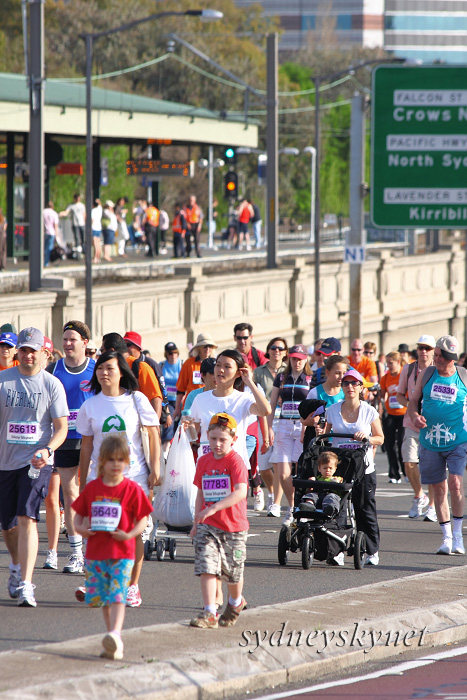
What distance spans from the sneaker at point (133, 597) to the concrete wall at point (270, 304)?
14557 mm

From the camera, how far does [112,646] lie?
269 inches

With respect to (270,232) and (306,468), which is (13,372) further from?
(270,232)

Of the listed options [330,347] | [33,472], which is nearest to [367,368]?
[330,347]

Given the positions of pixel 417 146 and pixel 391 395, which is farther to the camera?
pixel 417 146

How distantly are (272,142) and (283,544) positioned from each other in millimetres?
25003

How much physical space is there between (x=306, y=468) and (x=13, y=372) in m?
2.93

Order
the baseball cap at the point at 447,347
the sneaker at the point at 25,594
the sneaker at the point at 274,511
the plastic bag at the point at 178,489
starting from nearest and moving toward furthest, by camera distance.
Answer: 1. the sneaker at the point at 25,594
2. the plastic bag at the point at 178,489
3. the baseball cap at the point at 447,347
4. the sneaker at the point at 274,511

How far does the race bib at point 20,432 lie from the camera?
8.84m

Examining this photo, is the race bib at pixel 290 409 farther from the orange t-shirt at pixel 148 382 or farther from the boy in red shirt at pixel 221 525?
the boy in red shirt at pixel 221 525

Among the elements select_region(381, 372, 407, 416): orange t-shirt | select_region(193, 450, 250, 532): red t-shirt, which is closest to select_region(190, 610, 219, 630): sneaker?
select_region(193, 450, 250, 532): red t-shirt

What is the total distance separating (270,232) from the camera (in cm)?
3528

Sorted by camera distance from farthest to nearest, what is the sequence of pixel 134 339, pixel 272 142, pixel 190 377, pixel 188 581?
pixel 272 142 < pixel 190 377 < pixel 134 339 < pixel 188 581

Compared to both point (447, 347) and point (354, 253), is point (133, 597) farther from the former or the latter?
point (354, 253)

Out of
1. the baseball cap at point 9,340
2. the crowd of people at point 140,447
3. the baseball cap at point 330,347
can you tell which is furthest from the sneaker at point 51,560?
the baseball cap at point 330,347
